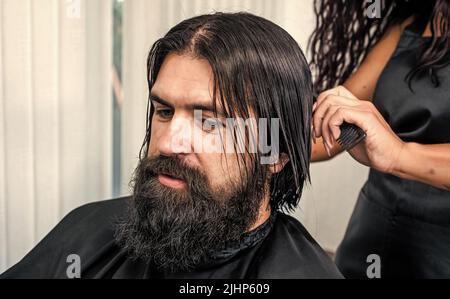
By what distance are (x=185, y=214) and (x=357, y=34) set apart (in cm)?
70

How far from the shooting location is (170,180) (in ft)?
3.03

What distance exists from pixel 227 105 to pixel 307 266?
14.6 inches

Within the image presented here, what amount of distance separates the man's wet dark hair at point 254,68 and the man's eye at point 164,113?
0.10 metres

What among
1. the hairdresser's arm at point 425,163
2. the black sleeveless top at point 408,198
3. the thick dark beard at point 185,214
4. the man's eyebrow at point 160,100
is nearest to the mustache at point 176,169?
the thick dark beard at point 185,214

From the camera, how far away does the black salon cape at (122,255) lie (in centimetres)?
101

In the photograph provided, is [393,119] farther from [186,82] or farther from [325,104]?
[186,82]

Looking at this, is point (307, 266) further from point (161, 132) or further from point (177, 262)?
point (161, 132)

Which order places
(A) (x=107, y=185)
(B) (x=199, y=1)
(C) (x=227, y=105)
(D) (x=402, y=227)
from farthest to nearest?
1. (A) (x=107, y=185)
2. (B) (x=199, y=1)
3. (D) (x=402, y=227)
4. (C) (x=227, y=105)

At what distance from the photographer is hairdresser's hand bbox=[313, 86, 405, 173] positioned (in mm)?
919

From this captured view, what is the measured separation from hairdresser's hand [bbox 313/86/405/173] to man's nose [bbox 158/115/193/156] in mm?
254

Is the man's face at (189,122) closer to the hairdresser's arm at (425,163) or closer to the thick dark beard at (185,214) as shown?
the thick dark beard at (185,214)

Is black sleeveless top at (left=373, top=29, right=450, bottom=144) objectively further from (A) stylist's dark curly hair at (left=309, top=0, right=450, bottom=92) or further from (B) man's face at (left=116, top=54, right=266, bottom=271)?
(B) man's face at (left=116, top=54, right=266, bottom=271)

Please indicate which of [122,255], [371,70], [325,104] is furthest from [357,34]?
[122,255]
